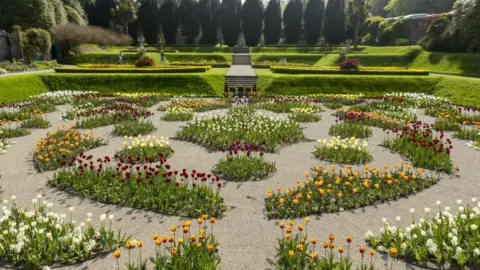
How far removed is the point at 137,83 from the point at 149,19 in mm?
44512

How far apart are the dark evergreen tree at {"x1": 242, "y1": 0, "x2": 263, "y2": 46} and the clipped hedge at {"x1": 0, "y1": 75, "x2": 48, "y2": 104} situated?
48.2 metres

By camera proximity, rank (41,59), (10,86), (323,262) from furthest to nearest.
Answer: (41,59) < (10,86) < (323,262)

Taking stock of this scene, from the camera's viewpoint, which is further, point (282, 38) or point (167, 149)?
point (282, 38)

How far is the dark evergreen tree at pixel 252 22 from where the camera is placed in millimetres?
70125

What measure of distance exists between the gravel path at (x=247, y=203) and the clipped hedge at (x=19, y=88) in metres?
12.9

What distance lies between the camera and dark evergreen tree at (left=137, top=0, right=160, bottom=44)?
6825cm

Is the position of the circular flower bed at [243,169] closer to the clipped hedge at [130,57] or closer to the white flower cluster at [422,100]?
the white flower cluster at [422,100]

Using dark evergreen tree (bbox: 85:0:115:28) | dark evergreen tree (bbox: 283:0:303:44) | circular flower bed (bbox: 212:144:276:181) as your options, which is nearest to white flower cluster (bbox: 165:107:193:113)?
circular flower bed (bbox: 212:144:276:181)

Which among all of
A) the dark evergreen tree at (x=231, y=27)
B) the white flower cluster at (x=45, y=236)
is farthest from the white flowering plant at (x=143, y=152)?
the dark evergreen tree at (x=231, y=27)

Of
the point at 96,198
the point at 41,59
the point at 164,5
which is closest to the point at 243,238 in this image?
the point at 96,198

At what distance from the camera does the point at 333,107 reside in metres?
21.7

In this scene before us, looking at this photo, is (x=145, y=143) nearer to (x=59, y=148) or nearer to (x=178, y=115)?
(x=59, y=148)

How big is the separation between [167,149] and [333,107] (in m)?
12.8

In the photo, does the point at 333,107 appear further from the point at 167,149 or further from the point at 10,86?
the point at 10,86
